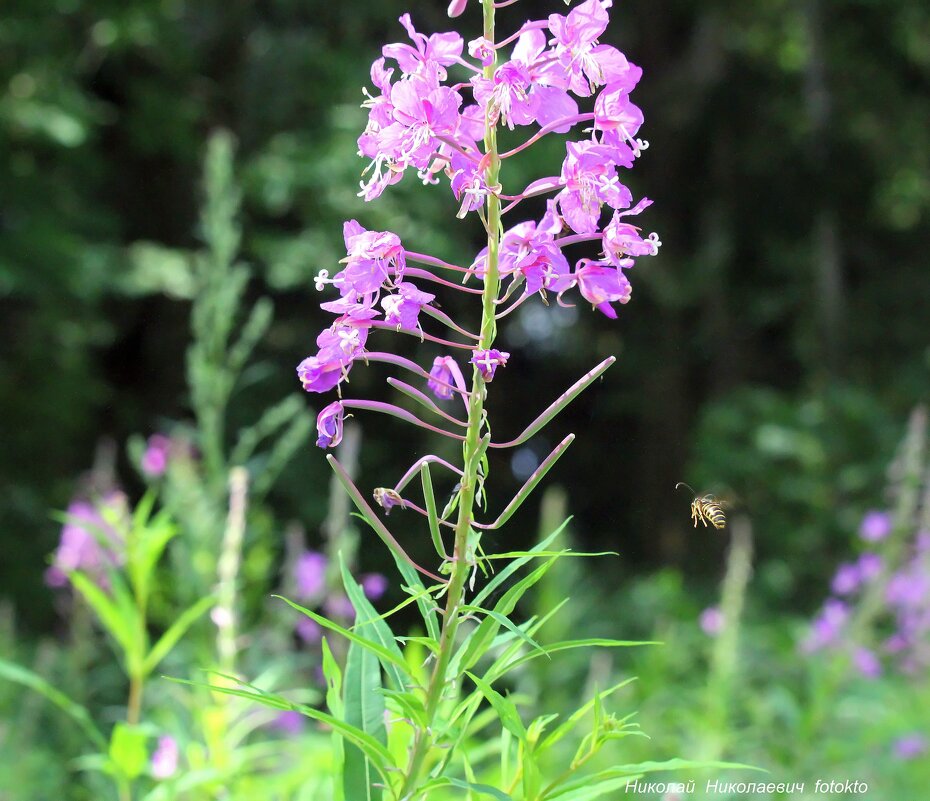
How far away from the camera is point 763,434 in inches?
459

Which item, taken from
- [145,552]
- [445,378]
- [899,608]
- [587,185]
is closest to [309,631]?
[145,552]

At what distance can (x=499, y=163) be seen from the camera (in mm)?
1321

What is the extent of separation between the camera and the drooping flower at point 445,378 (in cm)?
143

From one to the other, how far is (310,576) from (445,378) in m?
3.36

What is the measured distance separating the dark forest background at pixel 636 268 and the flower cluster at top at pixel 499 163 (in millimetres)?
7504

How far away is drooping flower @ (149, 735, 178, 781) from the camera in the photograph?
2.34 meters

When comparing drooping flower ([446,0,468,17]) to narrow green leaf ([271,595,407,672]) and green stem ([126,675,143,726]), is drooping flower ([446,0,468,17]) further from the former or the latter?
green stem ([126,675,143,726])

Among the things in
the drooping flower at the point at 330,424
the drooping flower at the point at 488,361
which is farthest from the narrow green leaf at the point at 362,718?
the drooping flower at the point at 488,361

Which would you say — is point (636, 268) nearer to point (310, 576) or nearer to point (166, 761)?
point (310, 576)

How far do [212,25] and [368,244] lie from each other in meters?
10.1

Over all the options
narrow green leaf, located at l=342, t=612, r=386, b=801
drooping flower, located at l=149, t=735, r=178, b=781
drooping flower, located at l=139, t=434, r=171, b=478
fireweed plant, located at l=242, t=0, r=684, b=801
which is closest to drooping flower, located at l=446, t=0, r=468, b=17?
fireweed plant, located at l=242, t=0, r=684, b=801

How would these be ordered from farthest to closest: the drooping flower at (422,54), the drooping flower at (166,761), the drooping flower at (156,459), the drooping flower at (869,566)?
the drooping flower at (869,566)
the drooping flower at (156,459)
the drooping flower at (166,761)
the drooping flower at (422,54)

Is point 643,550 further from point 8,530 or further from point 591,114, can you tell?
point 591,114

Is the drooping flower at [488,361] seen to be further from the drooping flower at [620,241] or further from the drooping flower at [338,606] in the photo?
the drooping flower at [338,606]
